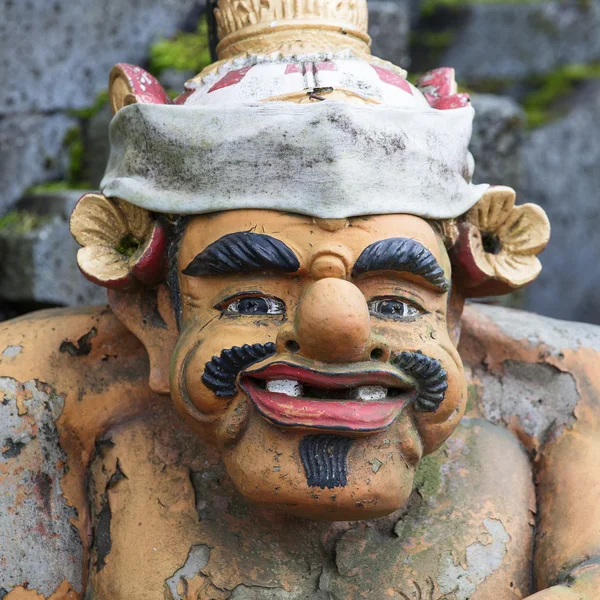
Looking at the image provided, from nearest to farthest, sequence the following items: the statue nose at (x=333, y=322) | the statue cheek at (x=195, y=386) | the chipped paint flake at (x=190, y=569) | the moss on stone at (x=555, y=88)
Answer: the statue nose at (x=333, y=322)
the statue cheek at (x=195, y=386)
the chipped paint flake at (x=190, y=569)
the moss on stone at (x=555, y=88)

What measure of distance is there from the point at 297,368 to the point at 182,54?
202 centimetres

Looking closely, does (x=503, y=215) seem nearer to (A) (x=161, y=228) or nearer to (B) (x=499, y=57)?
(A) (x=161, y=228)

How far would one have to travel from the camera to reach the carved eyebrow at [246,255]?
5.68ft

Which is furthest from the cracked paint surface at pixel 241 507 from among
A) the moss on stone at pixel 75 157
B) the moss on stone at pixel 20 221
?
the moss on stone at pixel 75 157

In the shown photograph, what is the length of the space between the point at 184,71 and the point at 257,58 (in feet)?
5.01

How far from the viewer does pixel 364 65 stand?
194 cm

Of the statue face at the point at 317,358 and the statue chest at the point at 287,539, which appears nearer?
the statue face at the point at 317,358

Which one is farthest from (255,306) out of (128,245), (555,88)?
(555,88)

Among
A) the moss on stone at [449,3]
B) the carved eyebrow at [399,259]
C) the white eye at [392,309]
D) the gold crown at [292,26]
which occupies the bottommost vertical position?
the moss on stone at [449,3]

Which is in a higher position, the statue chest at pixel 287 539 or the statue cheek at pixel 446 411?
the statue cheek at pixel 446 411

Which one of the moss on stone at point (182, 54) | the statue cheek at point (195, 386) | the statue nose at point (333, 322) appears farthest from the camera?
the moss on stone at point (182, 54)

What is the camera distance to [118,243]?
1993mm

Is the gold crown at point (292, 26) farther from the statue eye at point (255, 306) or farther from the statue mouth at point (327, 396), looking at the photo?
the statue mouth at point (327, 396)

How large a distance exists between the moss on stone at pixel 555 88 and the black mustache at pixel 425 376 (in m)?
2.64
